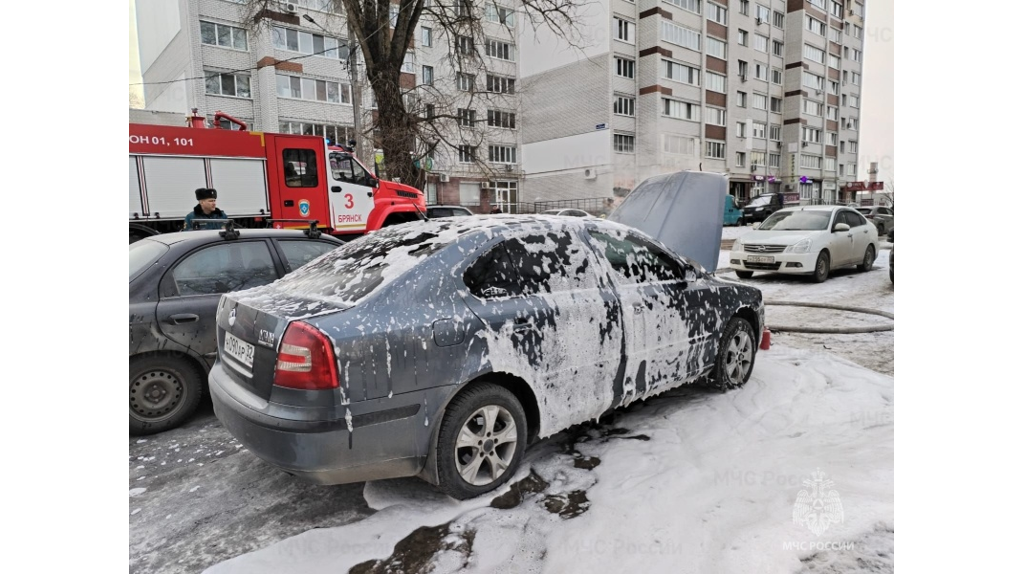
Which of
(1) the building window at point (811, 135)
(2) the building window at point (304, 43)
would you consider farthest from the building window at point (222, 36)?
(1) the building window at point (811, 135)

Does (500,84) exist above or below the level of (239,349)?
above

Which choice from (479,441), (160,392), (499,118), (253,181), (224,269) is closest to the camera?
(479,441)

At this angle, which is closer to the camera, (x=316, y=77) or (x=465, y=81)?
(x=465, y=81)

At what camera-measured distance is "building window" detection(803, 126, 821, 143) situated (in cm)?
1986

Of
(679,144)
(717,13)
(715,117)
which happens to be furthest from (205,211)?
(715,117)

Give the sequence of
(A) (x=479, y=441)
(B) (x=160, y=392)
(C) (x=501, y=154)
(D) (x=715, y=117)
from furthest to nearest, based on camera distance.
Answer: (D) (x=715, y=117)
(C) (x=501, y=154)
(B) (x=160, y=392)
(A) (x=479, y=441)

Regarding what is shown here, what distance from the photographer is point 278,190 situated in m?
11.5

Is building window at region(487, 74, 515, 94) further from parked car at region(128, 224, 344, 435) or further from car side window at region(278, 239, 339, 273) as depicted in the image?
parked car at region(128, 224, 344, 435)

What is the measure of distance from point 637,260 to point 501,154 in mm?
12125

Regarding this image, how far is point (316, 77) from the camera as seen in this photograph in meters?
28.2

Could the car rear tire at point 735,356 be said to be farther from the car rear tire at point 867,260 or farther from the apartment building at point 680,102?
the apartment building at point 680,102

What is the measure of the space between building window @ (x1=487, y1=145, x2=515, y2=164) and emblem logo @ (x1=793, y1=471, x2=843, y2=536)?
37.2 feet

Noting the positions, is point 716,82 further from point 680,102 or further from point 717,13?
point 717,13

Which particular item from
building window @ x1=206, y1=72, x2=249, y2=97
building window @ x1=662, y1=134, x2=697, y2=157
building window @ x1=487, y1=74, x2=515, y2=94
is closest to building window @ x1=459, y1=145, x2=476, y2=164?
building window @ x1=487, y1=74, x2=515, y2=94
